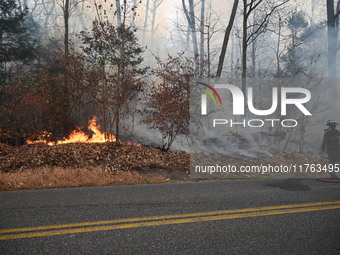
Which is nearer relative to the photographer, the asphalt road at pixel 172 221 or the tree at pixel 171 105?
the asphalt road at pixel 172 221

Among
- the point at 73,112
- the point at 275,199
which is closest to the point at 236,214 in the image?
the point at 275,199

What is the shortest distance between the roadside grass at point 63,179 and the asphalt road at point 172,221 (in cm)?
78

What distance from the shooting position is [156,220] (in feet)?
16.8

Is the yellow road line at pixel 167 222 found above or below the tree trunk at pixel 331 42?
below

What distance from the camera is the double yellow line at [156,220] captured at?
14.9 feet

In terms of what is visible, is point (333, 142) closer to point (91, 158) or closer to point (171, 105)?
point (171, 105)

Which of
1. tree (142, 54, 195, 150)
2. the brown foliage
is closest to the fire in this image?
tree (142, 54, 195, 150)

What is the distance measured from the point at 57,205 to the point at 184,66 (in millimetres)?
11004

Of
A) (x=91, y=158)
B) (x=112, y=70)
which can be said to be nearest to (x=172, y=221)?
(x=91, y=158)

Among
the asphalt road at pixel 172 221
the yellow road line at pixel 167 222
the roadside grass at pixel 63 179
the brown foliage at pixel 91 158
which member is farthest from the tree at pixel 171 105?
the yellow road line at pixel 167 222

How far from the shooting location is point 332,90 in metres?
20.1

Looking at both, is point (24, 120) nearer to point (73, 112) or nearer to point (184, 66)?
point (73, 112)

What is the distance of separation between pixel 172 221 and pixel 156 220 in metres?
0.26

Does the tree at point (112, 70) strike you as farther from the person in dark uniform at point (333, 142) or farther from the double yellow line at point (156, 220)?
the double yellow line at point (156, 220)
